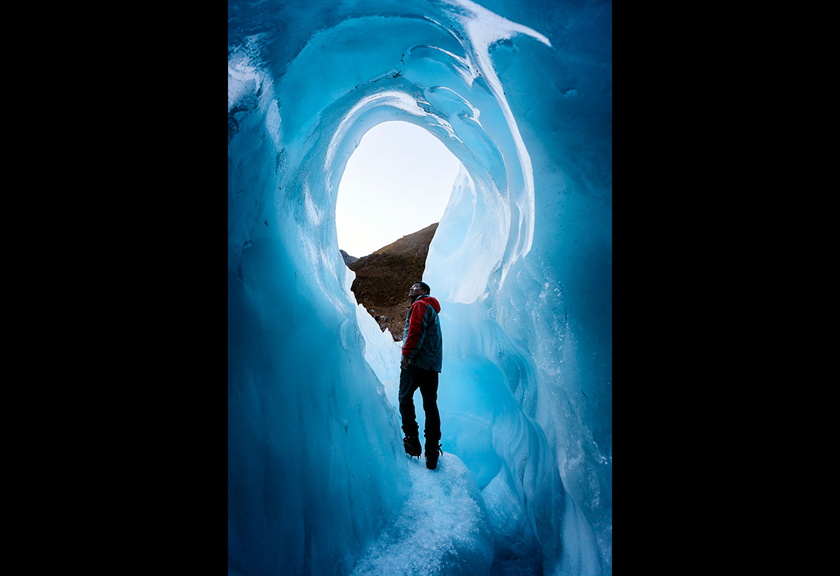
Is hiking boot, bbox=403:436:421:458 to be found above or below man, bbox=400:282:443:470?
below

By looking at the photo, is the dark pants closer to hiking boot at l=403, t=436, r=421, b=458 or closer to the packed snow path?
hiking boot at l=403, t=436, r=421, b=458

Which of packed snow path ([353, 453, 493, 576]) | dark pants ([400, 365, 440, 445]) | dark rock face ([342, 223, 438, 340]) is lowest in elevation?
packed snow path ([353, 453, 493, 576])

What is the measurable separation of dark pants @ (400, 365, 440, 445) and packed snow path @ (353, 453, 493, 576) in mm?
393

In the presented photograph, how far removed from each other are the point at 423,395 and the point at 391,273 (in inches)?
549

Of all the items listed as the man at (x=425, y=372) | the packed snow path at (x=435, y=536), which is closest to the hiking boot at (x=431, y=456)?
the man at (x=425, y=372)

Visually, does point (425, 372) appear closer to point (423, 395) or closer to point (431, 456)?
point (423, 395)

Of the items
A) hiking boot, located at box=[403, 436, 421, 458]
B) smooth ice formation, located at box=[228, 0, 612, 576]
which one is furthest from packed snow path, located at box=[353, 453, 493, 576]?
hiking boot, located at box=[403, 436, 421, 458]

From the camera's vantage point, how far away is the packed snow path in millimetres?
1917

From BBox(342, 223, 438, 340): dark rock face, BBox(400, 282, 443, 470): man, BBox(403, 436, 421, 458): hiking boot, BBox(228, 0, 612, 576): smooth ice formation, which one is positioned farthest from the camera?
BBox(342, 223, 438, 340): dark rock face
